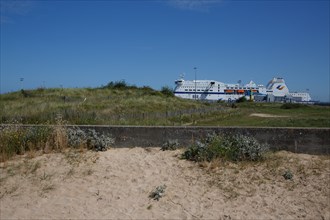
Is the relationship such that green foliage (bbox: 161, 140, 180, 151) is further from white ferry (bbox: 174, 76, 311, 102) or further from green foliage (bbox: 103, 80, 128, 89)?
white ferry (bbox: 174, 76, 311, 102)

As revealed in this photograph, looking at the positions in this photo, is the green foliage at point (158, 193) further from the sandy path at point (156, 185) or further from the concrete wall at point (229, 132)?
the concrete wall at point (229, 132)

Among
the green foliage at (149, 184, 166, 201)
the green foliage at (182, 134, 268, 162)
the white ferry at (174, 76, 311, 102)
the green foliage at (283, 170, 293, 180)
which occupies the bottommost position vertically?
the green foliage at (149, 184, 166, 201)

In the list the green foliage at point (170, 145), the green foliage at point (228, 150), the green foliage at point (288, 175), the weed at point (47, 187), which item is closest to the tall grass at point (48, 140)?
the green foliage at point (170, 145)

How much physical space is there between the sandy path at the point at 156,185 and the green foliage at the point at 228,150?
27 cm

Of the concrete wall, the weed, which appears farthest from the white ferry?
the weed

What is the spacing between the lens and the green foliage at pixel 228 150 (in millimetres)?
8562

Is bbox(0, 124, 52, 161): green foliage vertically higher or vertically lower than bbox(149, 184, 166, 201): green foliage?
higher

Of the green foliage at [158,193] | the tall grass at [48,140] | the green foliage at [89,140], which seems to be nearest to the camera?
the green foliage at [158,193]

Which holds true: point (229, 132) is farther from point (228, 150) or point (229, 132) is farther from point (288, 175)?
point (288, 175)

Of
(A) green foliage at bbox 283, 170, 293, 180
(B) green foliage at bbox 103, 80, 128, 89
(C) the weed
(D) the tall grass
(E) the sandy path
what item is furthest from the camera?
(B) green foliage at bbox 103, 80, 128, 89

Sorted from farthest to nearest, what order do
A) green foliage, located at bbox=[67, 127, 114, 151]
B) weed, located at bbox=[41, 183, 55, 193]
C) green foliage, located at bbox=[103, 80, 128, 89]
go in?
green foliage, located at bbox=[103, 80, 128, 89] < green foliage, located at bbox=[67, 127, 114, 151] < weed, located at bbox=[41, 183, 55, 193]

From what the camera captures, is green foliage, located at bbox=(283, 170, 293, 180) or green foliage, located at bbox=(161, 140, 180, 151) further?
green foliage, located at bbox=(161, 140, 180, 151)

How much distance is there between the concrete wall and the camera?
29.6 ft

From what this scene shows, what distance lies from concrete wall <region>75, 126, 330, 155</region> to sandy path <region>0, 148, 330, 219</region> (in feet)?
1.43
